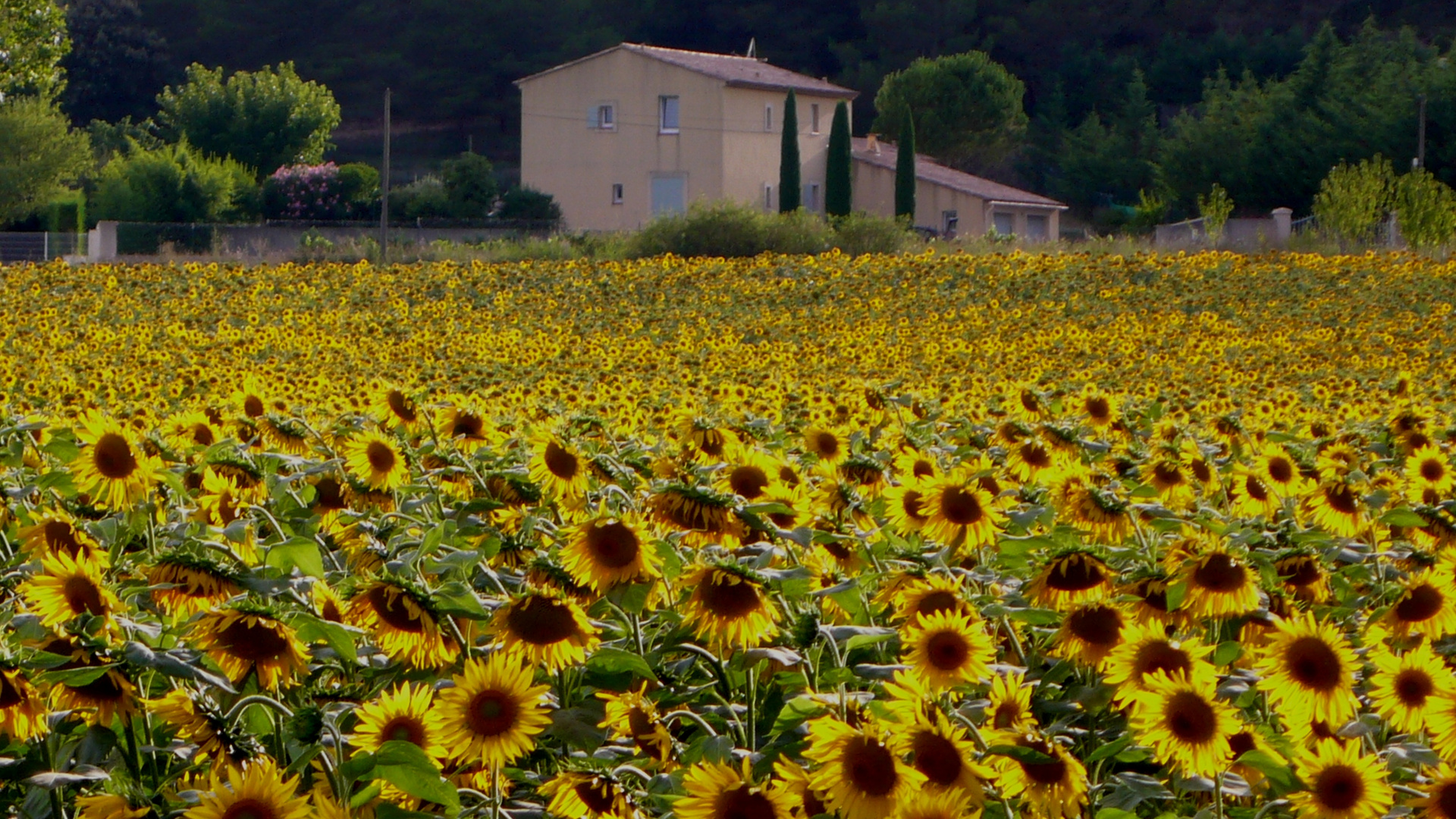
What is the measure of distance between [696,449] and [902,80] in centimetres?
5920

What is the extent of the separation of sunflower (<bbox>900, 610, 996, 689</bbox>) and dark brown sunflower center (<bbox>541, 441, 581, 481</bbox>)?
106cm

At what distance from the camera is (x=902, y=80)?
6131cm

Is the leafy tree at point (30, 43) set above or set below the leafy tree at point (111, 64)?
below

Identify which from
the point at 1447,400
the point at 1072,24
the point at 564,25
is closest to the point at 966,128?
the point at 1072,24

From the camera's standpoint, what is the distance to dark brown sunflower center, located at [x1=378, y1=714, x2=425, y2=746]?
1992 millimetres

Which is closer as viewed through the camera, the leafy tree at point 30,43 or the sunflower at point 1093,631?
the sunflower at point 1093,631

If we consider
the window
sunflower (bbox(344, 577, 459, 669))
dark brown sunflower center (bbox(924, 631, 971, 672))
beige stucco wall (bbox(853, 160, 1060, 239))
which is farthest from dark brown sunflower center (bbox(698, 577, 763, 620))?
the window

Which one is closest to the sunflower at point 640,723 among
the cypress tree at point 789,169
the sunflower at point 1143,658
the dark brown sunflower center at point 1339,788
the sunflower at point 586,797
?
the sunflower at point 586,797

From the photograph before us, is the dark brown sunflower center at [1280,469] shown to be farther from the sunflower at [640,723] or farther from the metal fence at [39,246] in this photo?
the metal fence at [39,246]

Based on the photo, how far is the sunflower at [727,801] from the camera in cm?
174

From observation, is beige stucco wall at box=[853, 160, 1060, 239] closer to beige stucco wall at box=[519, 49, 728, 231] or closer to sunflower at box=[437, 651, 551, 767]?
beige stucco wall at box=[519, 49, 728, 231]

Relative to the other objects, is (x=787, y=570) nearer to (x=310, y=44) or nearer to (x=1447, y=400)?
(x=1447, y=400)

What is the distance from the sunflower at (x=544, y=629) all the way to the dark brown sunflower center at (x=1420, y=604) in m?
1.34

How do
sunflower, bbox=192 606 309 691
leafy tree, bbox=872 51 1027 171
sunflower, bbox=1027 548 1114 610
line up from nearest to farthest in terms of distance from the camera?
1. sunflower, bbox=192 606 309 691
2. sunflower, bbox=1027 548 1114 610
3. leafy tree, bbox=872 51 1027 171
